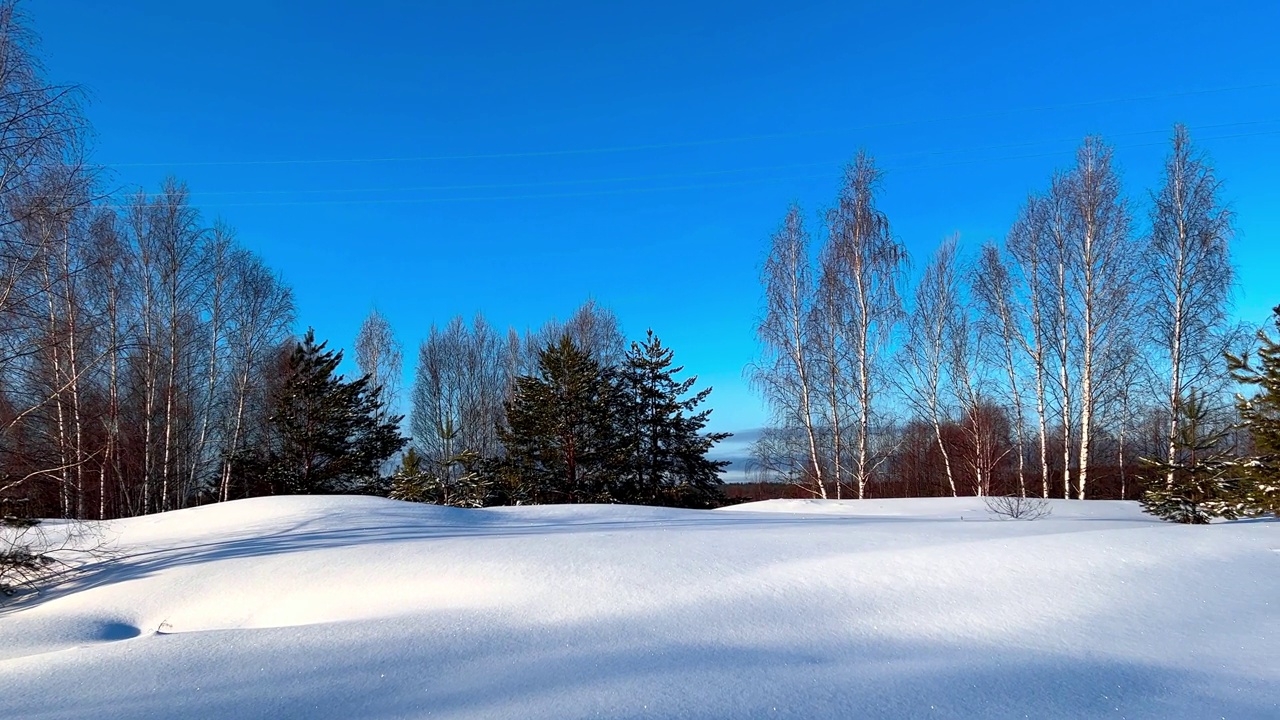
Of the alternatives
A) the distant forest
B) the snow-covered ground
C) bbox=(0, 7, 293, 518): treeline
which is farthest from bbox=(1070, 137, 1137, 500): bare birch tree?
bbox=(0, 7, 293, 518): treeline

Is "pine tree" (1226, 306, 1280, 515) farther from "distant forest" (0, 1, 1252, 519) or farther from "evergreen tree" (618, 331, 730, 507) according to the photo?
"evergreen tree" (618, 331, 730, 507)

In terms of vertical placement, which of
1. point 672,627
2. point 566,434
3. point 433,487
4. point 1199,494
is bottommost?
point 433,487

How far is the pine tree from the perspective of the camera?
7.54 m

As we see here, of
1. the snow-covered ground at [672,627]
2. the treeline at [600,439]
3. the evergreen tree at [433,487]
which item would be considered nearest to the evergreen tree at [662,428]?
the treeline at [600,439]

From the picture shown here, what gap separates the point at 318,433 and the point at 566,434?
692 centimetres

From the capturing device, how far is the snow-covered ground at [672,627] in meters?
2.69

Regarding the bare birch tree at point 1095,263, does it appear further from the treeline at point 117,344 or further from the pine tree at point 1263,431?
the treeline at point 117,344

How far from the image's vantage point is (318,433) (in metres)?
18.2

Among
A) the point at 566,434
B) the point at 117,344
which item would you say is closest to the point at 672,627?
the point at 117,344

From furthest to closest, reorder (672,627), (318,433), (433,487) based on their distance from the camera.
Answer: (318,433) → (433,487) → (672,627)

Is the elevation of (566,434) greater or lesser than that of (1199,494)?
greater

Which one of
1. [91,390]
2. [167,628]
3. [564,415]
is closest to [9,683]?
[167,628]

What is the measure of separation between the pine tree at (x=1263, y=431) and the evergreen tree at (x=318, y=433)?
18744 mm

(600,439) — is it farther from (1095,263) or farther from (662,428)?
(1095,263)
